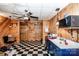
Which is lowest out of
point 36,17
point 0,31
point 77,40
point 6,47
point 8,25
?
point 6,47

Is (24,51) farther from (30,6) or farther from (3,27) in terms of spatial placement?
(30,6)

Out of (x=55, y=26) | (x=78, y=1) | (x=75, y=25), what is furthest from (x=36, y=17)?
(x=78, y=1)

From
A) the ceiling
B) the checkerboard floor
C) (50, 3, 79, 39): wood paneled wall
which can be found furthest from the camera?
(50, 3, 79, 39): wood paneled wall

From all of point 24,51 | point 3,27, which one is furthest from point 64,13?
point 3,27

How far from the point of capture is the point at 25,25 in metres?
3.12

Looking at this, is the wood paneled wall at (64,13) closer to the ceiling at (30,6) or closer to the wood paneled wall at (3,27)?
the ceiling at (30,6)

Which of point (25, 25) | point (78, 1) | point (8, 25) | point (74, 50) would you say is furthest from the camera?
point (25, 25)

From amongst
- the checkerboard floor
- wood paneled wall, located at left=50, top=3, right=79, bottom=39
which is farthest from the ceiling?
the checkerboard floor

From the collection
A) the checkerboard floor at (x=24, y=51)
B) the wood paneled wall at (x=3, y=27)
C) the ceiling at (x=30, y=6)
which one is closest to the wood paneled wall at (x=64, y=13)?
the ceiling at (x=30, y=6)

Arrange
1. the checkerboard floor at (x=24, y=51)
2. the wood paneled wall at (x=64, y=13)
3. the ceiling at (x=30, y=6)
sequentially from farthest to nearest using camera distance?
the wood paneled wall at (x=64, y=13) → the checkerboard floor at (x=24, y=51) → the ceiling at (x=30, y=6)

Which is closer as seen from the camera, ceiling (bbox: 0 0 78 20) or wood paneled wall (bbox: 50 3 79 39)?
ceiling (bbox: 0 0 78 20)

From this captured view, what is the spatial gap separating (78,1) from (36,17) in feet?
7.24

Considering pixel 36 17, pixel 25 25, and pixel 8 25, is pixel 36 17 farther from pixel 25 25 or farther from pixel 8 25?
pixel 8 25

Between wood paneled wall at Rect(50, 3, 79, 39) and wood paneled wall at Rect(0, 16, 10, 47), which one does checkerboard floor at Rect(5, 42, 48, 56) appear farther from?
wood paneled wall at Rect(50, 3, 79, 39)
